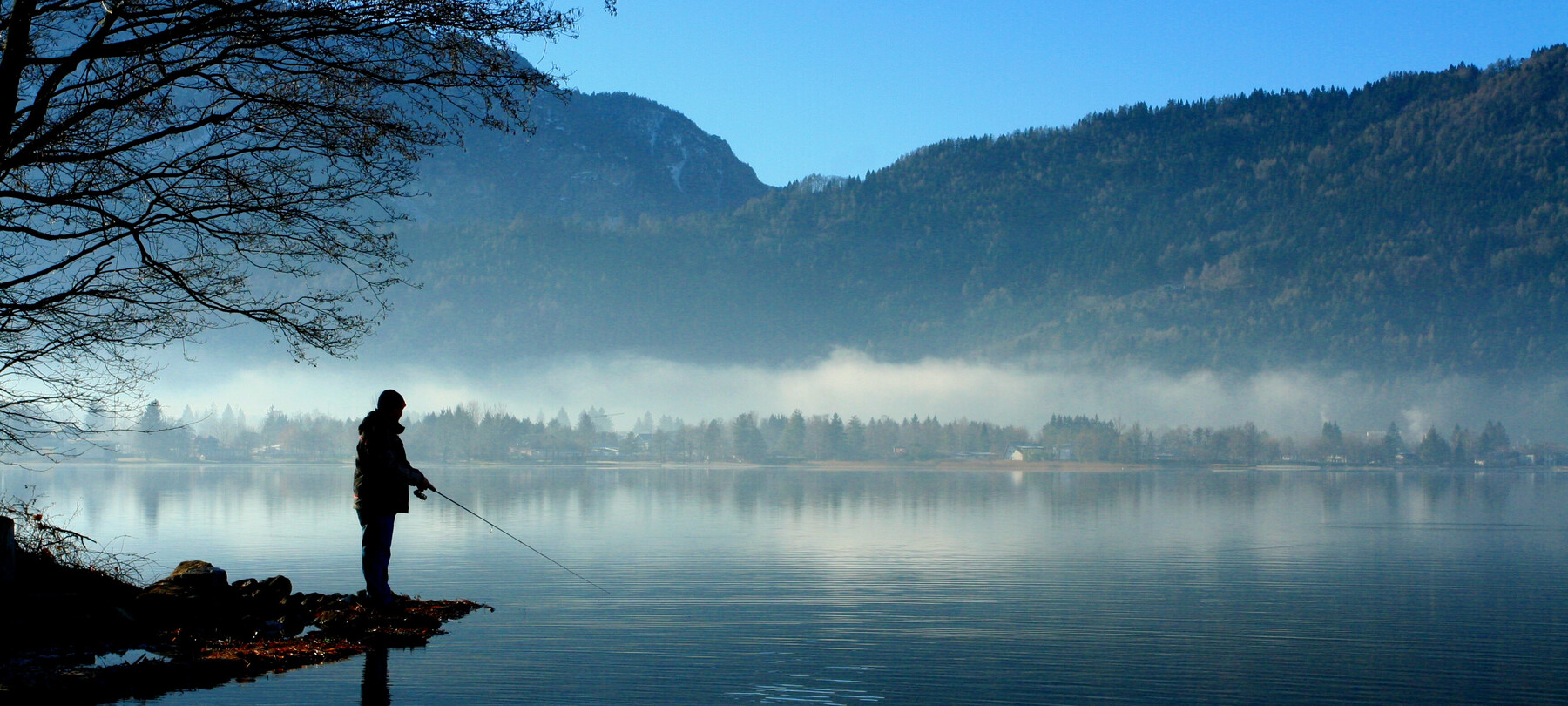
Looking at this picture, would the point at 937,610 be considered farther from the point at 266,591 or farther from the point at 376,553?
the point at 266,591

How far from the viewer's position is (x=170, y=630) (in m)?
13.0

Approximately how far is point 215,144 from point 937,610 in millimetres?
11070

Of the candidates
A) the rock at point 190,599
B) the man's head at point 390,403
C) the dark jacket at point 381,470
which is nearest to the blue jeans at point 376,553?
the dark jacket at point 381,470

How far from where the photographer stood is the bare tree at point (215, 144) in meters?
12.2

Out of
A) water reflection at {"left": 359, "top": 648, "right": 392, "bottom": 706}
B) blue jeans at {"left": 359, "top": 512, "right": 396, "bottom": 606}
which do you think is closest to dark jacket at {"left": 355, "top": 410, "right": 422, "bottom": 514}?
blue jeans at {"left": 359, "top": 512, "right": 396, "bottom": 606}

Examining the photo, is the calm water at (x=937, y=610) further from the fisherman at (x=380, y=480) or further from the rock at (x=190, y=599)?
the rock at (x=190, y=599)

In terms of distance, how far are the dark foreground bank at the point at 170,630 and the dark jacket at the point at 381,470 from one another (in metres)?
1.33

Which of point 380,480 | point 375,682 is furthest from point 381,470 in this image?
point 375,682

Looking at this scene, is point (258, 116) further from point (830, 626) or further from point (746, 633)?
point (830, 626)

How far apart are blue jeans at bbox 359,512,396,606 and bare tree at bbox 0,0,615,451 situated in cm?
206

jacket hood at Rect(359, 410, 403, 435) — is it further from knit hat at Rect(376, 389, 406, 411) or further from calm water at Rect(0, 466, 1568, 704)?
calm water at Rect(0, 466, 1568, 704)

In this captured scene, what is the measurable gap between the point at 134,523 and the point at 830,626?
33446 mm

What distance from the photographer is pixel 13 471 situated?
132 meters

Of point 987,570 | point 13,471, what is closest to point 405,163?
point 987,570
